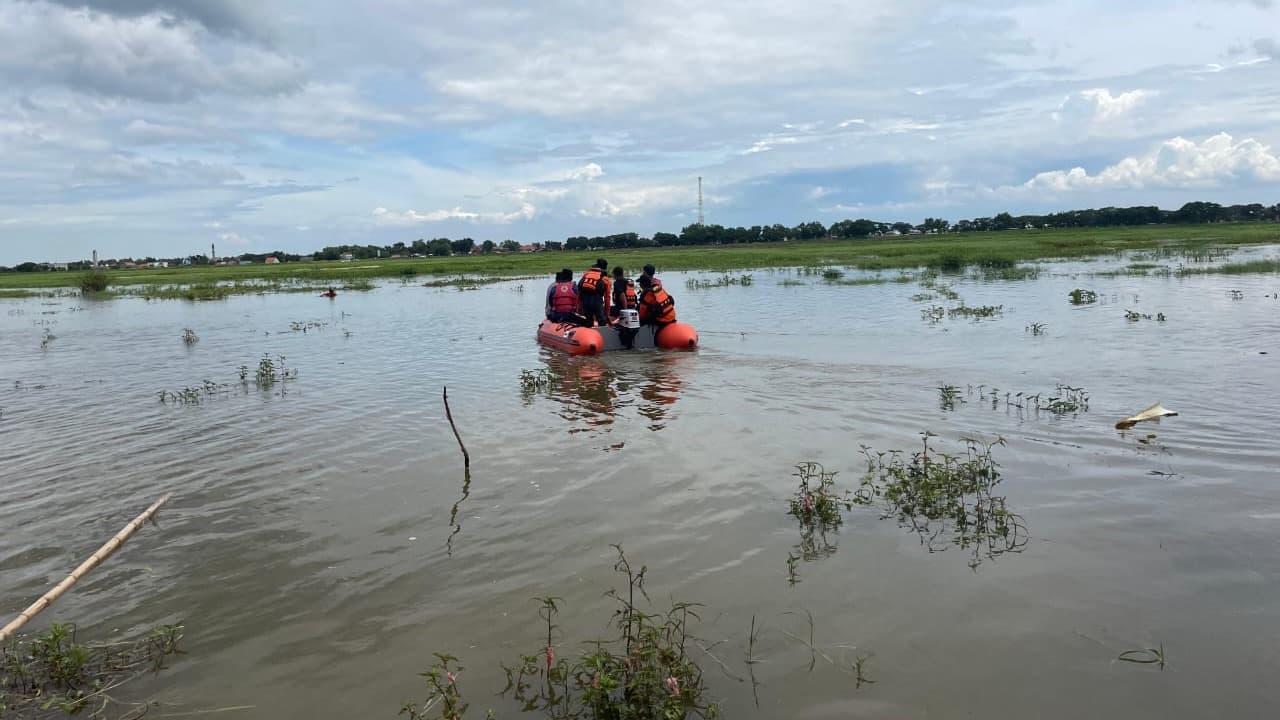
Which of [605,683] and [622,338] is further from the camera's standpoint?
[622,338]

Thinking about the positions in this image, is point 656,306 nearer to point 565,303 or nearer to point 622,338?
point 622,338

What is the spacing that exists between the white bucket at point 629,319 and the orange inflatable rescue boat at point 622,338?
11 cm

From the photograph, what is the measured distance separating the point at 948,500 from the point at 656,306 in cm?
1109

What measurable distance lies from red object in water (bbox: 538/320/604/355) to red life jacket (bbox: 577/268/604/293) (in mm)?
937

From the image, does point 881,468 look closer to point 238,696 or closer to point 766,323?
point 238,696

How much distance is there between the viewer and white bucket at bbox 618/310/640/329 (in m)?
17.3

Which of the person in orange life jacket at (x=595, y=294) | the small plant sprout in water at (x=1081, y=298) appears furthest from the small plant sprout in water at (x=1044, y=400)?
the small plant sprout in water at (x=1081, y=298)

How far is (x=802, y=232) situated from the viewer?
12788 centimetres

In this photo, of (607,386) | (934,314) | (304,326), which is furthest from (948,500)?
(304,326)

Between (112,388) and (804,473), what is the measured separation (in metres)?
14.1

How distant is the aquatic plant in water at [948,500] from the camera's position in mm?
6270

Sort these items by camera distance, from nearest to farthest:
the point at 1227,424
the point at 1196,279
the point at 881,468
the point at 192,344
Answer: the point at 881,468, the point at 1227,424, the point at 192,344, the point at 1196,279

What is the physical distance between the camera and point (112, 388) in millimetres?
15039

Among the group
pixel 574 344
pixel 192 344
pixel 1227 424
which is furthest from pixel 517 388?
pixel 192 344
